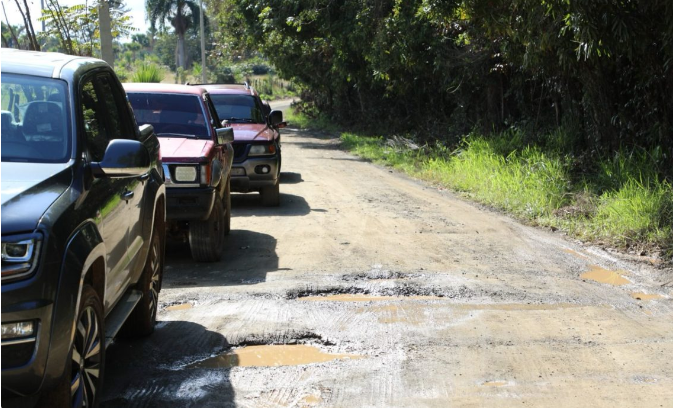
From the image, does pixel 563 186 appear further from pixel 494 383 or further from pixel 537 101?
pixel 494 383

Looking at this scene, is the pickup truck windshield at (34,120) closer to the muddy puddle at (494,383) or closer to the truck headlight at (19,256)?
the truck headlight at (19,256)

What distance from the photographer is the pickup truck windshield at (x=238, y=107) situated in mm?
14148

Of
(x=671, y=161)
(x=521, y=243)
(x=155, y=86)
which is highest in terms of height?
(x=155, y=86)

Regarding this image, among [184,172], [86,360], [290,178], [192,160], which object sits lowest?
[290,178]

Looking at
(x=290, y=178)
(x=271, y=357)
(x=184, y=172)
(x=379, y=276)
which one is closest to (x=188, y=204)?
(x=184, y=172)

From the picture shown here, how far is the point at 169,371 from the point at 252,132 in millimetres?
8364

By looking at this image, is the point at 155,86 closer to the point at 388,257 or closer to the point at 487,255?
the point at 388,257

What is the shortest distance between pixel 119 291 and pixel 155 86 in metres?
A: 5.29

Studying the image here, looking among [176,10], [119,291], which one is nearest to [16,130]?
[119,291]

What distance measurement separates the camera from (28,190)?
12.1ft

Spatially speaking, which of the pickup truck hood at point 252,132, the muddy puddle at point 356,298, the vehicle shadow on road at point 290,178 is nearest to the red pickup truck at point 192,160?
the muddy puddle at point 356,298

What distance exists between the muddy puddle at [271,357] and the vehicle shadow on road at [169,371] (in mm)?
32

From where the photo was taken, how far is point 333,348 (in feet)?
18.9

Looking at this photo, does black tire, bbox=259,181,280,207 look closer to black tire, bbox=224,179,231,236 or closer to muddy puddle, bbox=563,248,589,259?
black tire, bbox=224,179,231,236
